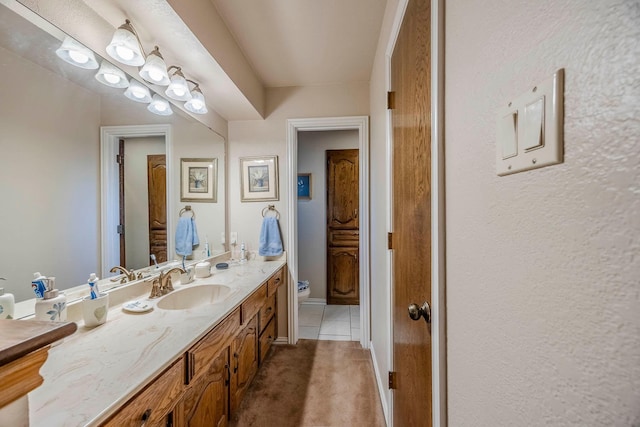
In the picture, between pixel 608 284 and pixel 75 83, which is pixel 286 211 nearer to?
pixel 75 83

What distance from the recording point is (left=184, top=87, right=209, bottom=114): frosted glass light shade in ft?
5.65

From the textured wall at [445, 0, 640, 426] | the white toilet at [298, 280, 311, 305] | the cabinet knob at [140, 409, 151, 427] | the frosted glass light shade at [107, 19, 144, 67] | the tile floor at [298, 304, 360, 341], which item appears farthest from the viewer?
the white toilet at [298, 280, 311, 305]

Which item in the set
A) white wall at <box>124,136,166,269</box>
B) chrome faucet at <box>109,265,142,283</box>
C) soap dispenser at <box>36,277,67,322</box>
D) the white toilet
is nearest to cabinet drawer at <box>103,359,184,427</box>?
soap dispenser at <box>36,277,67,322</box>

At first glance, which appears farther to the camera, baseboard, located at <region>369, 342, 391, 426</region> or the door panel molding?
baseboard, located at <region>369, 342, 391, 426</region>

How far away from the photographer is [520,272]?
1.28 ft

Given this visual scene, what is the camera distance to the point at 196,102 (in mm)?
1741

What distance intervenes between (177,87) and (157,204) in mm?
752

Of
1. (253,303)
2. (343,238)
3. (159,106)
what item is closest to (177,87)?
(159,106)

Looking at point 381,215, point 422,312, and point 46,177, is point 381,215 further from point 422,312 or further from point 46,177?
point 46,177

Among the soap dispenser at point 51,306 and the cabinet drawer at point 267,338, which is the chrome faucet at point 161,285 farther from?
the cabinet drawer at point 267,338

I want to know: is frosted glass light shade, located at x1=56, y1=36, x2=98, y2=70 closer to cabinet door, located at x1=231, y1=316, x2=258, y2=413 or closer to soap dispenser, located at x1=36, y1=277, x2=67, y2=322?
soap dispenser, located at x1=36, y1=277, x2=67, y2=322

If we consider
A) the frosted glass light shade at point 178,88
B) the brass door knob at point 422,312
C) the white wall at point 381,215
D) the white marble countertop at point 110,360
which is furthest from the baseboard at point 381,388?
the frosted glass light shade at point 178,88

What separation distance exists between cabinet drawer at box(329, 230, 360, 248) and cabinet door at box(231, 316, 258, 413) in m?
1.73

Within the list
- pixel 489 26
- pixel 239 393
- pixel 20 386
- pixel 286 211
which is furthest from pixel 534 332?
pixel 286 211
